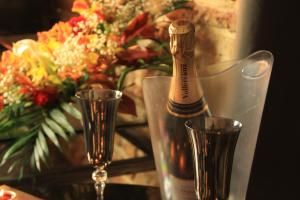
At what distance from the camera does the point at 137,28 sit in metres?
1.58

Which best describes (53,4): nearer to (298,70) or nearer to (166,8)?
(166,8)

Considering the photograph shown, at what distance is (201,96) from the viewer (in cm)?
97

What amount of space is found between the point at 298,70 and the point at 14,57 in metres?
0.73

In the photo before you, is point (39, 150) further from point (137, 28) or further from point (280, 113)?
point (280, 113)

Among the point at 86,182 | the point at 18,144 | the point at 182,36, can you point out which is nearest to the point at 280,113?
the point at 182,36

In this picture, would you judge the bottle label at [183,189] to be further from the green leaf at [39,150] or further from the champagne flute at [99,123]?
the green leaf at [39,150]

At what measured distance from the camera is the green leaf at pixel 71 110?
1.40 m

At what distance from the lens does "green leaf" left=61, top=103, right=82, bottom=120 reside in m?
1.40

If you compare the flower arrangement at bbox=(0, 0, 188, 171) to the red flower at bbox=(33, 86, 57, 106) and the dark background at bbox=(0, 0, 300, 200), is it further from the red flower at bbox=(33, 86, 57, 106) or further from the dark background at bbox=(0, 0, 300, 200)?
the dark background at bbox=(0, 0, 300, 200)

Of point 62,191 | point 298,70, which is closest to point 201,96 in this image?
point 298,70

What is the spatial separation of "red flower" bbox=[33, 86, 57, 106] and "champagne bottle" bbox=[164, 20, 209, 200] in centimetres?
55

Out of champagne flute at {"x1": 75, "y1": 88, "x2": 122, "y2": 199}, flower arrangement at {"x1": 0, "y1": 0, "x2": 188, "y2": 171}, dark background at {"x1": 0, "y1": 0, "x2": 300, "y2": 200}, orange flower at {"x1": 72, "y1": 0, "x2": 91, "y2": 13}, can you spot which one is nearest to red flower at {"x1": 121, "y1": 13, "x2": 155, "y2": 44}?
flower arrangement at {"x1": 0, "y1": 0, "x2": 188, "y2": 171}

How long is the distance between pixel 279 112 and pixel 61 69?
562 millimetres

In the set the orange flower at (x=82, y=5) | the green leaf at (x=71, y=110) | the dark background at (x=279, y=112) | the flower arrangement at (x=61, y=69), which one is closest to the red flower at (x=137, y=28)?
the flower arrangement at (x=61, y=69)
